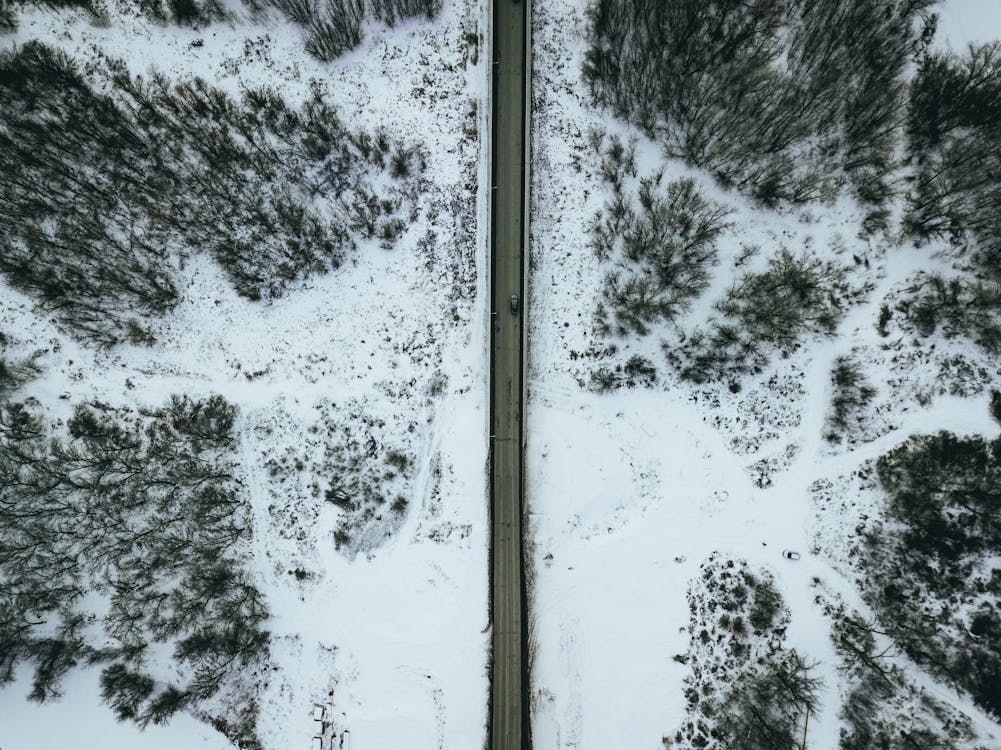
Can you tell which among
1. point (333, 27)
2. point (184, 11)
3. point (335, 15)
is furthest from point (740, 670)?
point (184, 11)

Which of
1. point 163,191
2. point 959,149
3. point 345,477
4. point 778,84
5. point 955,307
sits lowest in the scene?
point 345,477

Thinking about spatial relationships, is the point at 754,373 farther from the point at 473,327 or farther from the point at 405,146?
the point at 405,146

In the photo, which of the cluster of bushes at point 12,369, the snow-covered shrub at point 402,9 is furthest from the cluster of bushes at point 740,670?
the cluster of bushes at point 12,369

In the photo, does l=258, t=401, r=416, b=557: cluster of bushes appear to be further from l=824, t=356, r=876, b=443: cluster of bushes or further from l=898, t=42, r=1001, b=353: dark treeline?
l=898, t=42, r=1001, b=353: dark treeline

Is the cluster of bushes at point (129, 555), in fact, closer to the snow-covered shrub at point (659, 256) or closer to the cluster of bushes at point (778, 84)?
the snow-covered shrub at point (659, 256)

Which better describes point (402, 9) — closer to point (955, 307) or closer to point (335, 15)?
point (335, 15)

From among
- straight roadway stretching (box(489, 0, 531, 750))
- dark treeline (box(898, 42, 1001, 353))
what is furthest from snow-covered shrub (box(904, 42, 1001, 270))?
straight roadway stretching (box(489, 0, 531, 750))

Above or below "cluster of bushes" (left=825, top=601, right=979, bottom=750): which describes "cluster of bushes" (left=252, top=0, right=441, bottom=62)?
above
